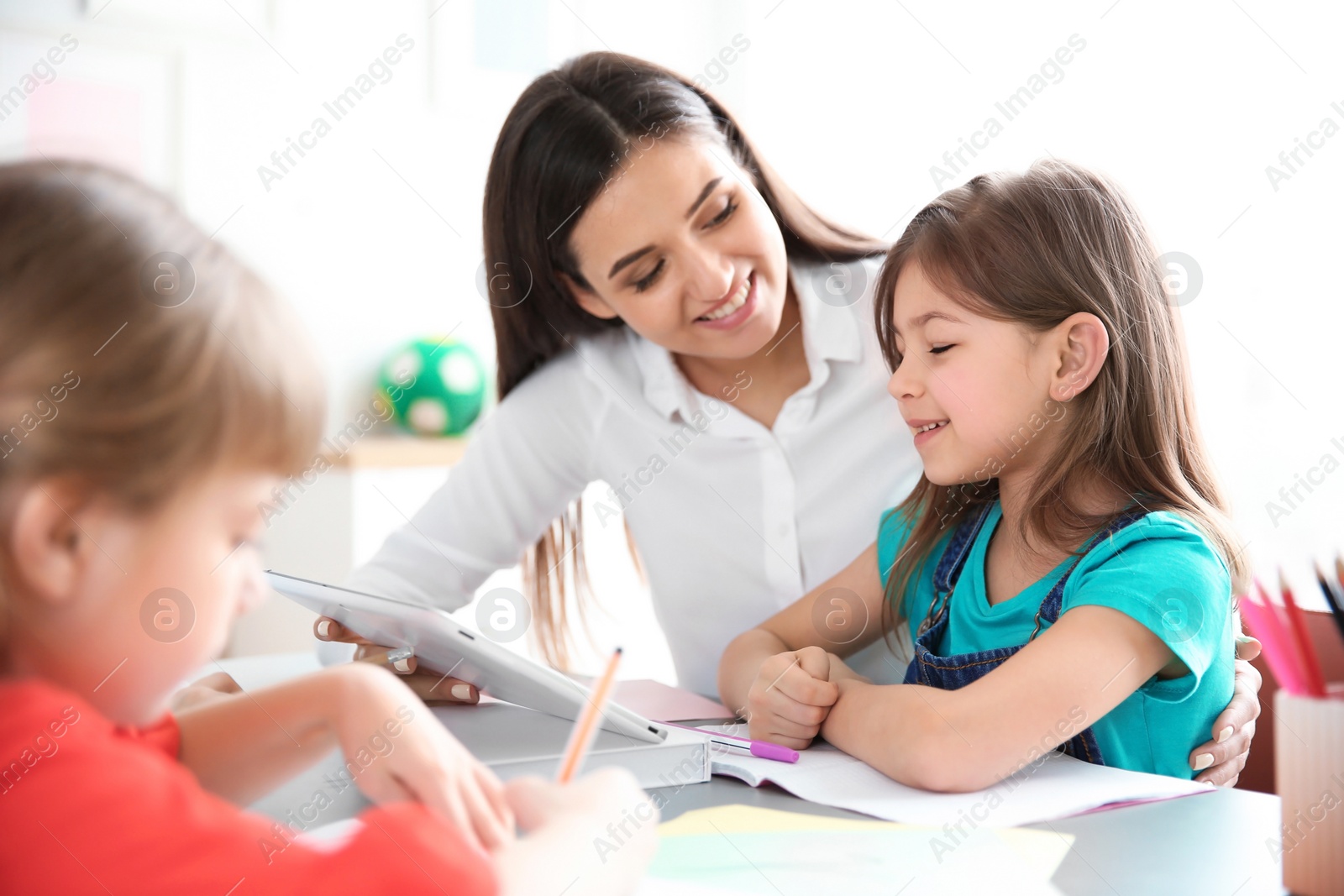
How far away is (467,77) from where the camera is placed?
3029 millimetres

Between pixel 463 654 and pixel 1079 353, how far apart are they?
646 mm

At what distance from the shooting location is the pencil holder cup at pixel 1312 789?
47 centimetres

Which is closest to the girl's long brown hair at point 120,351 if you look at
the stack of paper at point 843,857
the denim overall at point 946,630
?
the stack of paper at point 843,857

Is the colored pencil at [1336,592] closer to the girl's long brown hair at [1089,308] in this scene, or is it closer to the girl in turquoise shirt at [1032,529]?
the girl in turquoise shirt at [1032,529]

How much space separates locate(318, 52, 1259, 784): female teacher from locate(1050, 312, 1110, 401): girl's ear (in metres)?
0.35

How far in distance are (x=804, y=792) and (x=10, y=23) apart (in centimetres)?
253

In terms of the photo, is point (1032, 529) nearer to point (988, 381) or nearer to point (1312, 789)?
point (988, 381)

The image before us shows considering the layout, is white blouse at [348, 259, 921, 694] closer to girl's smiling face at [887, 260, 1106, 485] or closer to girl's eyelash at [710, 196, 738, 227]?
girl's eyelash at [710, 196, 738, 227]

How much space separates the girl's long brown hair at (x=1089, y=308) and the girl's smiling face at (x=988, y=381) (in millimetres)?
16

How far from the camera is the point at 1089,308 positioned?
1005 mm

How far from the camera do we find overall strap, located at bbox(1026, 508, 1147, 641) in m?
0.93

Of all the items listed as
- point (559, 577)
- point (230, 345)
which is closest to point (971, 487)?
point (559, 577)

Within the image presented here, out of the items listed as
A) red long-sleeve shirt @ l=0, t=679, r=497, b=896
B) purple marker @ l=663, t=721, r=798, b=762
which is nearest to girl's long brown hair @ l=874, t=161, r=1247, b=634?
purple marker @ l=663, t=721, r=798, b=762

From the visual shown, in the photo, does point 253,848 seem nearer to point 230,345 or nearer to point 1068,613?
point 230,345
